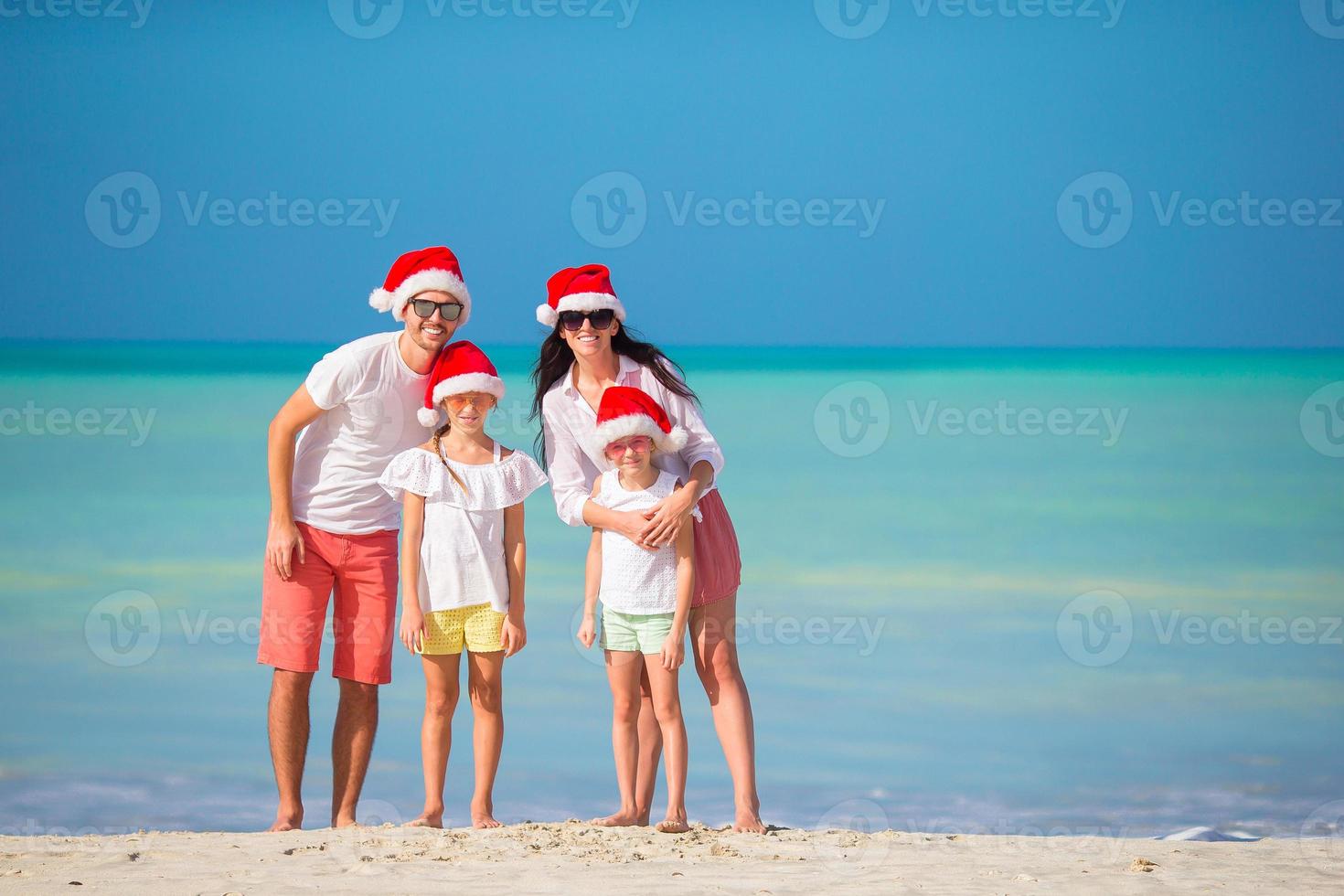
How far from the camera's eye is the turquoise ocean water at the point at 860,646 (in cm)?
466

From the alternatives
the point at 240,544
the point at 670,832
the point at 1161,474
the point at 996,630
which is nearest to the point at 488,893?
the point at 670,832

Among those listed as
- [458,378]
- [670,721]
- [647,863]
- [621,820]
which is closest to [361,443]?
[458,378]

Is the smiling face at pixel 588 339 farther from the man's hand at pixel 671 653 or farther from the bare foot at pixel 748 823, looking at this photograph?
the bare foot at pixel 748 823

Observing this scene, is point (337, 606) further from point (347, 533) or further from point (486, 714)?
point (486, 714)

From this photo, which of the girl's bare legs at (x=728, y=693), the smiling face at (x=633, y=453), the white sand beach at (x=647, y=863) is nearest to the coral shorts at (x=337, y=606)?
the white sand beach at (x=647, y=863)

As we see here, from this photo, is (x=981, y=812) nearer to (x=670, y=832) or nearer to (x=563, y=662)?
(x=670, y=832)

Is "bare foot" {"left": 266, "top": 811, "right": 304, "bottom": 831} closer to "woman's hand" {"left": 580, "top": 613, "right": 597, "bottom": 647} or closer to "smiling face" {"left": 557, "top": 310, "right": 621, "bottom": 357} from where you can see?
"woman's hand" {"left": 580, "top": 613, "right": 597, "bottom": 647}

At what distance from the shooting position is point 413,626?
386cm

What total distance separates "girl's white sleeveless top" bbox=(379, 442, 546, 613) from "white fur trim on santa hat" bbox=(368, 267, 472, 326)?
432 millimetres

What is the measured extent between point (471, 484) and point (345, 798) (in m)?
0.93

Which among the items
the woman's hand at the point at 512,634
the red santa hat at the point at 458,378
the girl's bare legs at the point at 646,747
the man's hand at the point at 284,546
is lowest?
the girl's bare legs at the point at 646,747

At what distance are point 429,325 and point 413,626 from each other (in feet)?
2.74

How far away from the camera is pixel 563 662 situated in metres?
5.94

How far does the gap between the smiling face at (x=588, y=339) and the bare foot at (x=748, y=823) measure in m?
1.30
